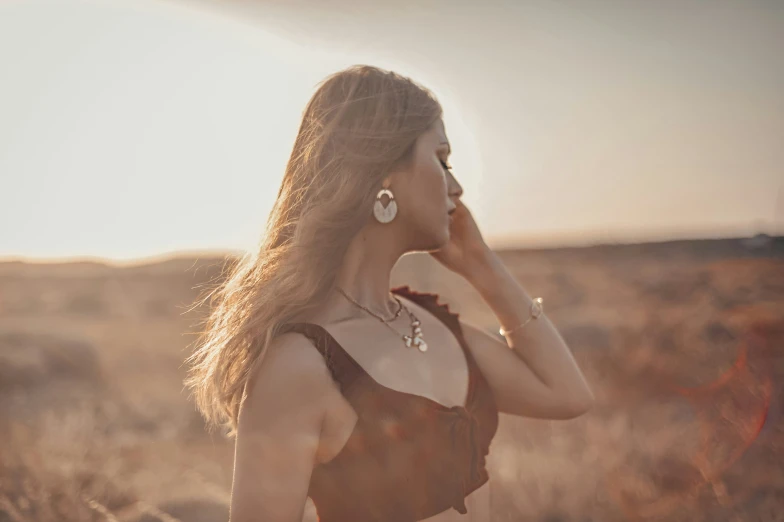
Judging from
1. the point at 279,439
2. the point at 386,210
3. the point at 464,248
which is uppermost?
the point at 386,210

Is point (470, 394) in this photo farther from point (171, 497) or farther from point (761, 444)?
point (761, 444)

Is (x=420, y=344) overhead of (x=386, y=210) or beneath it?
beneath

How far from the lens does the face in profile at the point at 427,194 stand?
224 centimetres

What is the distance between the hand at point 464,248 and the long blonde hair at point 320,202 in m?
0.38

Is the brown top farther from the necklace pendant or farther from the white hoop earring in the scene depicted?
the white hoop earring

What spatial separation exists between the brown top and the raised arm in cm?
10

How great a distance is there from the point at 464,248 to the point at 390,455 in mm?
753

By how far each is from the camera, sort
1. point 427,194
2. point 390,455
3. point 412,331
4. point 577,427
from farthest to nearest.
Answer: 1. point 577,427
2. point 412,331
3. point 427,194
4. point 390,455

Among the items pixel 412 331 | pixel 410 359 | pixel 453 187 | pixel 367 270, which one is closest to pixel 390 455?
pixel 410 359

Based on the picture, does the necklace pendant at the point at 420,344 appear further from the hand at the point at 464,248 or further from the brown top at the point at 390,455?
the hand at the point at 464,248

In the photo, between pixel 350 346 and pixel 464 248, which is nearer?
pixel 350 346

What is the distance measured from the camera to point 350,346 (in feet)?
7.07

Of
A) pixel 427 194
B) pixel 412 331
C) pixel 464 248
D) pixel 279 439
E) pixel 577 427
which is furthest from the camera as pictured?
pixel 577 427

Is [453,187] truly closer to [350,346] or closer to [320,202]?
[320,202]
